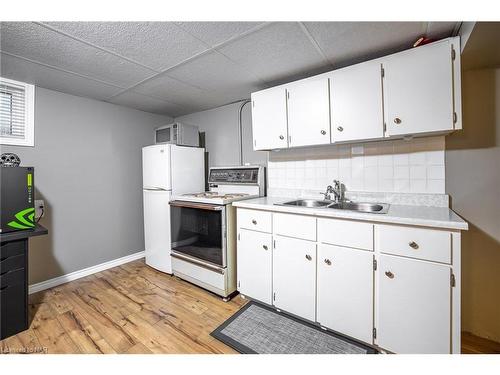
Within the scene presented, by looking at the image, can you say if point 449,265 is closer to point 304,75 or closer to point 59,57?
point 304,75

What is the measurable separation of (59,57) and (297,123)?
206cm

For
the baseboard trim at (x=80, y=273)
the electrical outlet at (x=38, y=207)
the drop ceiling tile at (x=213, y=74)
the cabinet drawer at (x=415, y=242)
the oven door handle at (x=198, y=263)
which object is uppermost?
the drop ceiling tile at (x=213, y=74)

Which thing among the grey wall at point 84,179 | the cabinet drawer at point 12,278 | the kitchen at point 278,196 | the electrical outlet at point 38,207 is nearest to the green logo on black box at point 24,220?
the kitchen at point 278,196

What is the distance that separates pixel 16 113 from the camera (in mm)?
2238

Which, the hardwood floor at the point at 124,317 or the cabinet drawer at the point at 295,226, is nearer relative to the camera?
the hardwood floor at the point at 124,317

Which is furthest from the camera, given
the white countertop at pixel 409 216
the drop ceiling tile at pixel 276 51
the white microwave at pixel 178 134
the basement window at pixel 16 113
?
the white microwave at pixel 178 134

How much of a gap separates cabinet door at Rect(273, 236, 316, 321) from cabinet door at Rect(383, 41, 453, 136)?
1131 mm

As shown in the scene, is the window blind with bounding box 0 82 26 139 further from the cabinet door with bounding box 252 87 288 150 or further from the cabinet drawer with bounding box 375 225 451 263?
the cabinet drawer with bounding box 375 225 451 263

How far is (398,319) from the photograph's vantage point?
1.37 m

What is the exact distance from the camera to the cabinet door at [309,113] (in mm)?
1889

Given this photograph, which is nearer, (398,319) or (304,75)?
(398,319)

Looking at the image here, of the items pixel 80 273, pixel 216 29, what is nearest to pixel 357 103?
pixel 216 29

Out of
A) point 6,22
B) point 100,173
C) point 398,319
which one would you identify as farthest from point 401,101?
point 100,173

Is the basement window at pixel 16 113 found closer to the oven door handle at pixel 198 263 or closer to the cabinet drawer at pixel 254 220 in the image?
the oven door handle at pixel 198 263
